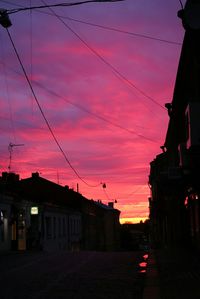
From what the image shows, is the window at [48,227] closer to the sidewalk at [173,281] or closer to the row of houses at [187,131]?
the row of houses at [187,131]

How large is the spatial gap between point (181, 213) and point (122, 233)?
6993 centimetres

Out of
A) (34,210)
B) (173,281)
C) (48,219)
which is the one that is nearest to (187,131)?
(173,281)

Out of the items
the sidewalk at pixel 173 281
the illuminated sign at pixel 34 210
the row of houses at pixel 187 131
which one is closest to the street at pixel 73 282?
the sidewalk at pixel 173 281

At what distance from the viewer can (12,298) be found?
10930 mm

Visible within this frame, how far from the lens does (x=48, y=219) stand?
5134cm

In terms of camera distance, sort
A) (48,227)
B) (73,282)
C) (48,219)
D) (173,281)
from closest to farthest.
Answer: (173,281)
(73,282)
(48,227)
(48,219)

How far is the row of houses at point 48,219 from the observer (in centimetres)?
3941

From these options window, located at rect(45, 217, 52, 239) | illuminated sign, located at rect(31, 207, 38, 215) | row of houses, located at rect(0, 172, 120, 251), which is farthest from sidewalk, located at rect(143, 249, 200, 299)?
window, located at rect(45, 217, 52, 239)

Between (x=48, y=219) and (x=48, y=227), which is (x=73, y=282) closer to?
(x=48, y=227)

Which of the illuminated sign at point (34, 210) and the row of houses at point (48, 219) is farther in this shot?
the illuminated sign at point (34, 210)

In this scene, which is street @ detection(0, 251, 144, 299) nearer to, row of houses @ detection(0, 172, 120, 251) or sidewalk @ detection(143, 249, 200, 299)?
sidewalk @ detection(143, 249, 200, 299)

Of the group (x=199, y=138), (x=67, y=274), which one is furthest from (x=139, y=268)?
(x=199, y=138)

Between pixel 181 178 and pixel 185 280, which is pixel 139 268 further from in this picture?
pixel 181 178

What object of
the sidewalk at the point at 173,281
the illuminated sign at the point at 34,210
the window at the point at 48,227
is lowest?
the sidewalk at the point at 173,281
